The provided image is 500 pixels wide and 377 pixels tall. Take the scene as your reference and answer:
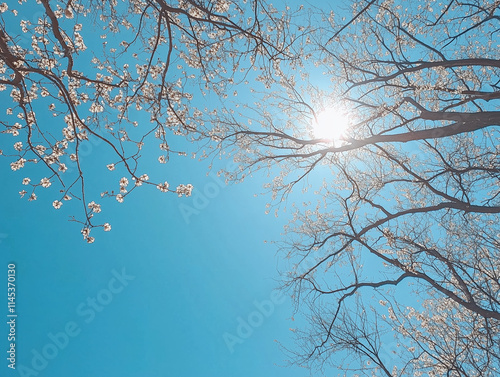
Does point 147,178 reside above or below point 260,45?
below

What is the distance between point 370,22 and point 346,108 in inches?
80.3

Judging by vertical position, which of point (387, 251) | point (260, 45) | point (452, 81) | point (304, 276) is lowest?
point (304, 276)

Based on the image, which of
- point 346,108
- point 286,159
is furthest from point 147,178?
point 346,108

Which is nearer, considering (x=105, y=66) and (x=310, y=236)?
(x=105, y=66)

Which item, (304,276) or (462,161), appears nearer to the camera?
(462,161)

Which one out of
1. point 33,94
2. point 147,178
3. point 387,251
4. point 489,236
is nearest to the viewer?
point 147,178

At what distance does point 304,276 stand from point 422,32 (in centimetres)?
607

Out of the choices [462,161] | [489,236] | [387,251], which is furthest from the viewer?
[387,251]

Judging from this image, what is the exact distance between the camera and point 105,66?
4.89 meters

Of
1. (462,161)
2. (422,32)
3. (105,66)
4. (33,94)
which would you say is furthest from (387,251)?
(33,94)

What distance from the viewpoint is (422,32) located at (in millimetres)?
7082

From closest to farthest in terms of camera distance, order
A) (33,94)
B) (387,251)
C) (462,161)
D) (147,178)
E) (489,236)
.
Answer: (147,178) < (33,94) < (489,236) < (462,161) < (387,251)

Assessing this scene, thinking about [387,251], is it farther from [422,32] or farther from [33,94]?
[33,94]

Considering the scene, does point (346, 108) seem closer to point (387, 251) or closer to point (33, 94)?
point (387, 251)
